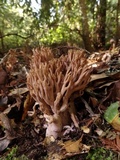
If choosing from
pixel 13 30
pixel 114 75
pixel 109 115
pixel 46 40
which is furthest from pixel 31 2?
pixel 109 115

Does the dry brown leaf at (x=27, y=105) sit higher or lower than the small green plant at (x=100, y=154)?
higher

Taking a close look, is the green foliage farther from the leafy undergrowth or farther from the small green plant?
the small green plant

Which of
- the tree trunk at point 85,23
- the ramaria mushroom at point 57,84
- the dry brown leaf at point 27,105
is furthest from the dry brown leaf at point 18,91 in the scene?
the tree trunk at point 85,23

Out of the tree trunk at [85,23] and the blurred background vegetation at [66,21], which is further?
the blurred background vegetation at [66,21]

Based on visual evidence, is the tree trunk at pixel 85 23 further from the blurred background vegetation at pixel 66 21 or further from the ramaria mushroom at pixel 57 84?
the ramaria mushroom at pixel 57 84

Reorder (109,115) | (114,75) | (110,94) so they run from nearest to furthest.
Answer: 1. (109,115)
2. (110,94)
3. (114,75)

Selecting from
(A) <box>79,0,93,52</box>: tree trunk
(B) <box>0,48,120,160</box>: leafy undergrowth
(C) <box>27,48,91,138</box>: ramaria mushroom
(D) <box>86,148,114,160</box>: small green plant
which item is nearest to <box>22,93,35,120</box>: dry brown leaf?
(B) <box>0,48,120,160</box>: leafy undergrowth

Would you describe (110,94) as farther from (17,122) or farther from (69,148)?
(17,122)
